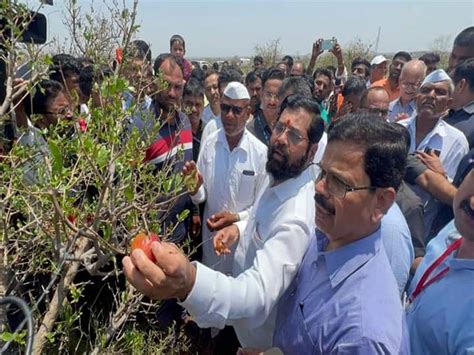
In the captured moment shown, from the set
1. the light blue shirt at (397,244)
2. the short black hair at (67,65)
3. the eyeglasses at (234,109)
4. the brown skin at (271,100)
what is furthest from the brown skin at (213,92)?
the light blue shirt at (397,244)

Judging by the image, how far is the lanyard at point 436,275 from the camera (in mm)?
1395

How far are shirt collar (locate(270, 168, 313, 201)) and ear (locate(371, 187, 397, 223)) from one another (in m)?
0.49

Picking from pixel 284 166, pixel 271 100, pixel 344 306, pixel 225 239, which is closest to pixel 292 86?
pixel 271 100

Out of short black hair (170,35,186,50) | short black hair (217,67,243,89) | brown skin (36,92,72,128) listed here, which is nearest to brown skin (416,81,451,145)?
short black hair (217,67,243,89)

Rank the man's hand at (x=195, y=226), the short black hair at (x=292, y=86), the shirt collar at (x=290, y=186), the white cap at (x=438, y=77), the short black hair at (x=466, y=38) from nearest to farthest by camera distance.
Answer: the shirt collar at (x=290, y=186)
the white cap at (x=438, y=77)
the man's hand at (x=195, y=226)
the short black hair at (x=292, y=86)
the short black hair at (x=466, y=38)

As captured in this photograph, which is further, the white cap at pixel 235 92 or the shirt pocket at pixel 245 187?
the white cap at pixel 235 92

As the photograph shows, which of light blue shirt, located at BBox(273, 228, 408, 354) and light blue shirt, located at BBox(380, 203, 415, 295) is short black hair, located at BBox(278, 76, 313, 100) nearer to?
light blue shirt, located at BBox(380, 203, 415, 295)

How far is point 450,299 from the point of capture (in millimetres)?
1251

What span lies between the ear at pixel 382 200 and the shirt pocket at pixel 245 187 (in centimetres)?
181

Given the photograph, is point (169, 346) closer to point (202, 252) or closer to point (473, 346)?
point (202, 252)

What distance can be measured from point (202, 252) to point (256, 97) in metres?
2.57

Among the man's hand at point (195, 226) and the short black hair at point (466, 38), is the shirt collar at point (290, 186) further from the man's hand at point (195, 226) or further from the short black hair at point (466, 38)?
the short black hair at point (466, 38)

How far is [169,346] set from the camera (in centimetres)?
289

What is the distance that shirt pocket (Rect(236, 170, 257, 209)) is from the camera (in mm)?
3166
